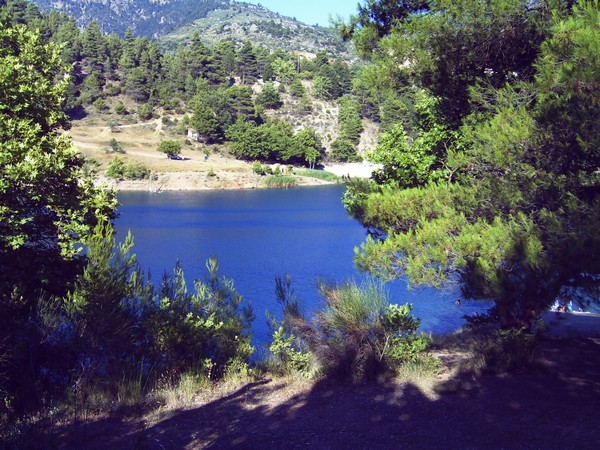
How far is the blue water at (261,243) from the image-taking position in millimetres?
15016

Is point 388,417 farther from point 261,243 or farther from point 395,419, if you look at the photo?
point 261,243

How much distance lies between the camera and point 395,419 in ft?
17.3

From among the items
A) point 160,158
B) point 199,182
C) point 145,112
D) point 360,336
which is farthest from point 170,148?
point 360,336

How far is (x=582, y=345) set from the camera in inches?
307

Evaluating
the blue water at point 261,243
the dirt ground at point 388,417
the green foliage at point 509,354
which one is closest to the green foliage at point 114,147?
the blue water at point 261,243

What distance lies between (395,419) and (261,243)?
66.1 feet

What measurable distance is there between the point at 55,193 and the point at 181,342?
7.96 feet

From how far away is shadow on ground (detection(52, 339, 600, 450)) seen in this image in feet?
15.6

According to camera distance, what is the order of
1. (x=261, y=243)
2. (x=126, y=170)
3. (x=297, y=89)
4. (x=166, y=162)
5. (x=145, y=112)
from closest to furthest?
(x=261, y=243) < (x=126, y=170) < (x=166, y=162) < (x=145, y=112) < (x=297, y=89)

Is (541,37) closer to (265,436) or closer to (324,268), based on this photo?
(265,436)

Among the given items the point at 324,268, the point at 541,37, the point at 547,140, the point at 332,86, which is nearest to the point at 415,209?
the point at 547,140

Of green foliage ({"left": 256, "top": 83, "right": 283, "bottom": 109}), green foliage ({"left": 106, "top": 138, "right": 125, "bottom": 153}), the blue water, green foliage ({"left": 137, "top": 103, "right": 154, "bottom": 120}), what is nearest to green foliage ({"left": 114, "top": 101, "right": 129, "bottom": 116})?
green foliage ({"left": 137, "top": 103, "right": 154, "bottom": 120})

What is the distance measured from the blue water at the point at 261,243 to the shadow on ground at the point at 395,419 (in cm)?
177

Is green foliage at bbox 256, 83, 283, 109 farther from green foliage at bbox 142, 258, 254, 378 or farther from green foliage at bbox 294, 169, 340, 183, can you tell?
green foliage at bbox 142, 258, 254, 378
